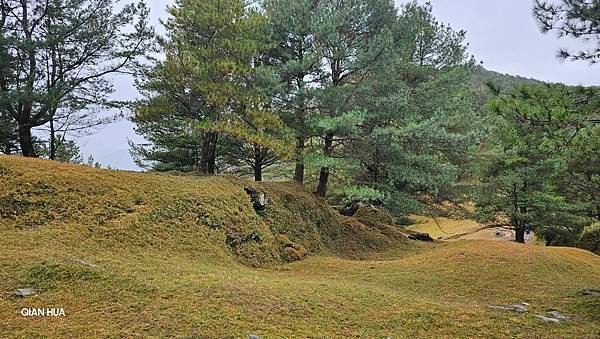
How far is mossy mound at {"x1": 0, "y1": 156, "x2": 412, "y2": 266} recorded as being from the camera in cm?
595

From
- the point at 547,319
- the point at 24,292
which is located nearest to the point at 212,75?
the point at 24,292

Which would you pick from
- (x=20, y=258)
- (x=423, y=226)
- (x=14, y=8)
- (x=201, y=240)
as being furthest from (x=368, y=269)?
(x=423, y=226)

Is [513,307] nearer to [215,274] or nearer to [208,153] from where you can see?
[215,274]

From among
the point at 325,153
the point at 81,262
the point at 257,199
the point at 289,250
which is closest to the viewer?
the point at 81,262

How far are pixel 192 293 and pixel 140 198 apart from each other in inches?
126

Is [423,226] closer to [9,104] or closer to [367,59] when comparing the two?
[367,59]

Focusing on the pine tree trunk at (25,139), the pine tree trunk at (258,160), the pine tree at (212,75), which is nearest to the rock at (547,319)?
the pine tree at (212,75)

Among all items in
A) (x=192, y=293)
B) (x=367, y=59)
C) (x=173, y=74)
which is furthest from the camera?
(x=367, y=59)

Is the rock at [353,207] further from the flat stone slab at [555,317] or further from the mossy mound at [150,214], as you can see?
the flat stone slab at [555,317]

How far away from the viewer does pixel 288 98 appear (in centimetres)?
1166

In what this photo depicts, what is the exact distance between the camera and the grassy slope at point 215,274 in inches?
155

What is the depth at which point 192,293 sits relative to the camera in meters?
4.44

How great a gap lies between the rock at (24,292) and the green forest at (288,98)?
5813 millimetres

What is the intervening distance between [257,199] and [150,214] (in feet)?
9.83
